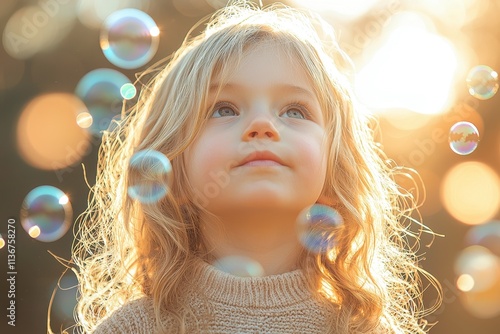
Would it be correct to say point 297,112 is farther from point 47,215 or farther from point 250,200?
point 47,215

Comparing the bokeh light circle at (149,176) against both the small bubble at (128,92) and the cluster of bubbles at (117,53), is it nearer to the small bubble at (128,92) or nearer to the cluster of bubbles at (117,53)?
the small bubble at (128,92)

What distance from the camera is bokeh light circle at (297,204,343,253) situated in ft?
6.19

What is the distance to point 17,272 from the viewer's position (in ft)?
19.5

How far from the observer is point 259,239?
70.2 inches

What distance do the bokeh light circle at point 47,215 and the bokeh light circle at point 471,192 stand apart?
3.84 metres

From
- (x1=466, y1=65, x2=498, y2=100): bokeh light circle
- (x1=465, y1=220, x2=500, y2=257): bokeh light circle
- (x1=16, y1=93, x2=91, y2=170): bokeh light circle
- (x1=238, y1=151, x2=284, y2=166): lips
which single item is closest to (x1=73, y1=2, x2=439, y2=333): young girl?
(x1=238, y1=151, x2=284, y2=166): lips

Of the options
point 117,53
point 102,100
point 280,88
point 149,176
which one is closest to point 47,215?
point 102,100

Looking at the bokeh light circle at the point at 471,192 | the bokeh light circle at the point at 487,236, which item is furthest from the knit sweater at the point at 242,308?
the bokeh light circle at the point at 471,192

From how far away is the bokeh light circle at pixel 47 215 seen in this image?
2.78 m

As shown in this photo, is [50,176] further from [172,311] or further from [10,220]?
[172,311]

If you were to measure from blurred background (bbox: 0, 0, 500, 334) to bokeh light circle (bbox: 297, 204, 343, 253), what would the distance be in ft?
11.6

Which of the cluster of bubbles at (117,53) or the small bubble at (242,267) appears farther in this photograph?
the cluster of bubbles at (117,53)

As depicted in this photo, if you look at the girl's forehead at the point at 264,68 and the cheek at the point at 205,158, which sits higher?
the girl's forehead at the point at 264,68

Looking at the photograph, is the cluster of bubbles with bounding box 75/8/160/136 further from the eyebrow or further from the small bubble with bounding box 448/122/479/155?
the small bubble with bounding box 448/122/479/155
